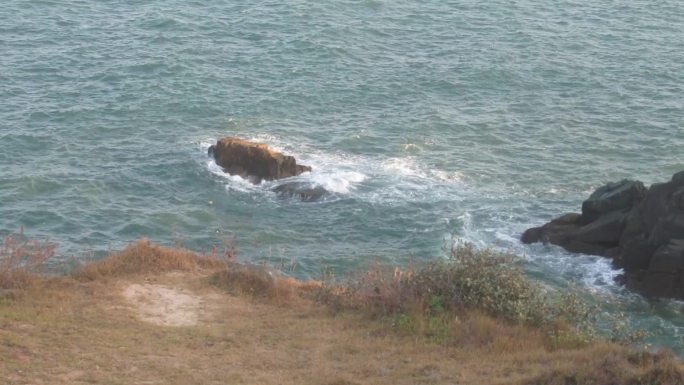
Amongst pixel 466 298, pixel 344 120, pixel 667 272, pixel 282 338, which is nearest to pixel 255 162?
pixel 344 120

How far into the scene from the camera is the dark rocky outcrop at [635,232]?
3406 centimetres

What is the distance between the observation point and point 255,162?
43.0 m

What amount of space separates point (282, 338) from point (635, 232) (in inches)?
688

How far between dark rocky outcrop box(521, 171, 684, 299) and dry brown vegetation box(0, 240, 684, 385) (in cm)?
1185

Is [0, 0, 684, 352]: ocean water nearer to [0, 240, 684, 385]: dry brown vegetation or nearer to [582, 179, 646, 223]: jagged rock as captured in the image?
[582, 179, 646, 223]: jagged rock

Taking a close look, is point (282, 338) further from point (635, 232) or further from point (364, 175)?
point (364, 175)

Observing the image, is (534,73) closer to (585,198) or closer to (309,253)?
(585,198)

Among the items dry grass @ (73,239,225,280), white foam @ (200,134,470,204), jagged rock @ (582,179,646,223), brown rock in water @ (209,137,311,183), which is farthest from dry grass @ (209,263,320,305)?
brown rock in water @ (209,137,311,183)

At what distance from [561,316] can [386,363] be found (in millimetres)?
4650

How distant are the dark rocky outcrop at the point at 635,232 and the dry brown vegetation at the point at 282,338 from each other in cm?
1185

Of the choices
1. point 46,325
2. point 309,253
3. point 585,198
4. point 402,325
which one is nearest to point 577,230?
point 585,198

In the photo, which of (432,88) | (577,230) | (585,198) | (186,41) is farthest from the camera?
(186,41)

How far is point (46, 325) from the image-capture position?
22250 mm

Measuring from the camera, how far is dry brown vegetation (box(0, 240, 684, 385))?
64.1ft
